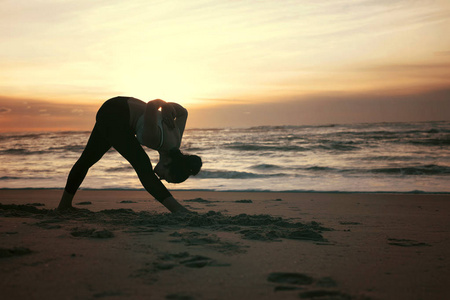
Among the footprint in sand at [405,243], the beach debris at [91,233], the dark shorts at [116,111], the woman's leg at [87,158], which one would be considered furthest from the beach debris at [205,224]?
the dark shorts at [116,111]

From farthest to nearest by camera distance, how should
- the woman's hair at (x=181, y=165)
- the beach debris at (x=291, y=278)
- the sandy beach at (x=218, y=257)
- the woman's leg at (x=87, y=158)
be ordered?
the woman's leg at (x=87, y=158), the woman's hair at (x=181, y=165), the beach debris at (x=291, y=278), the sandy beach at (x=218, y=257)

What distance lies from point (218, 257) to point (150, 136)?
55.6 inches

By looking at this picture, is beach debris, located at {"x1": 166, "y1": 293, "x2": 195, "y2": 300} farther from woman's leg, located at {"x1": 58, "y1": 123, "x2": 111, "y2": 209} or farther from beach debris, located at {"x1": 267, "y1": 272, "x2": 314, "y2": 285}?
woman's leg, located at {"x1": 58, "y1": 123, "x2": 111, "y2": 209}

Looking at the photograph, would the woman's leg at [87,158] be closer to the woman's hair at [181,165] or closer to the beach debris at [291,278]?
the woman's hair at [181,165]

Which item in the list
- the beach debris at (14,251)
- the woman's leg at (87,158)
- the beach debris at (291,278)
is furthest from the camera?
the woman's leg at (87,158)

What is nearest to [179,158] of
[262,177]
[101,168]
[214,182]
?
[214,182]

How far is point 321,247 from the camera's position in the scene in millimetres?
2936

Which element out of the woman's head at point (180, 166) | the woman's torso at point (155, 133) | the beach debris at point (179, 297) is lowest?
the beach debris at point (179, 297)

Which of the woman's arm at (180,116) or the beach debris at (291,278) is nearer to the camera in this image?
the beach debris at (291,278)

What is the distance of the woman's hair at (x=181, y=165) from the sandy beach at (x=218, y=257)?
0.42 meters

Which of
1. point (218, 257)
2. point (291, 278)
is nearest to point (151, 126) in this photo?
point (218, 257)

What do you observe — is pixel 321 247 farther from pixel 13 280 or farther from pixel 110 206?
pixel 110 206

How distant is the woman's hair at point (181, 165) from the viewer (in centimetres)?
A: 355

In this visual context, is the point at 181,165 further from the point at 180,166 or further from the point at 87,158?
the point at 87,158
